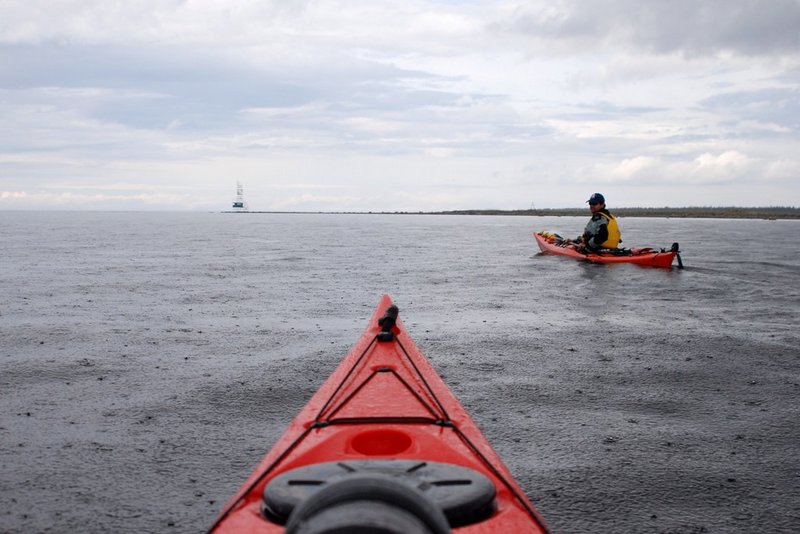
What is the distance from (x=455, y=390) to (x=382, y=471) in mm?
3787

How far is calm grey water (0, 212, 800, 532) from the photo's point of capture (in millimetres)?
4195

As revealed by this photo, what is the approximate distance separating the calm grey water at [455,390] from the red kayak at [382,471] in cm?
96

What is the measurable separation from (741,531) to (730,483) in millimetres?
700

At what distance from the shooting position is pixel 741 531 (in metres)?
3.77

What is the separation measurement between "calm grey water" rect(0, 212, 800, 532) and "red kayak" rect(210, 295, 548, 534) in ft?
3.15

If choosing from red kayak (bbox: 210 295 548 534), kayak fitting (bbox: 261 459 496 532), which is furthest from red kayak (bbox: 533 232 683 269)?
kayak fitting (bbox: 261 459 496 532)

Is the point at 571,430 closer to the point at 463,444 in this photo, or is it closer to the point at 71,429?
the point at 463,444

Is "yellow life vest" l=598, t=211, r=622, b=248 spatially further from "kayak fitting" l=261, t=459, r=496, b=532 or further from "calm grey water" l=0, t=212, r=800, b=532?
"kayak fitting" l=261, t=459, r=496, b=532

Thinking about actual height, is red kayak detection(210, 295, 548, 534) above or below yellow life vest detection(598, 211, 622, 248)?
below

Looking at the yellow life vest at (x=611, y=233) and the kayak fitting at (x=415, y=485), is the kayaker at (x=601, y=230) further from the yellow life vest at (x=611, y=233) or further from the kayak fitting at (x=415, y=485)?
the kayak fitting at (x=415, y=485)

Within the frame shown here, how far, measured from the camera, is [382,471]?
9.09 ft

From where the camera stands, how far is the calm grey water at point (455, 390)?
4195mm

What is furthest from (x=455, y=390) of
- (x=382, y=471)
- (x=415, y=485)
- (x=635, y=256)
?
(x=635, y=256)

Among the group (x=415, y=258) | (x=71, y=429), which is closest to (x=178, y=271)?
(x=415, y=258)
